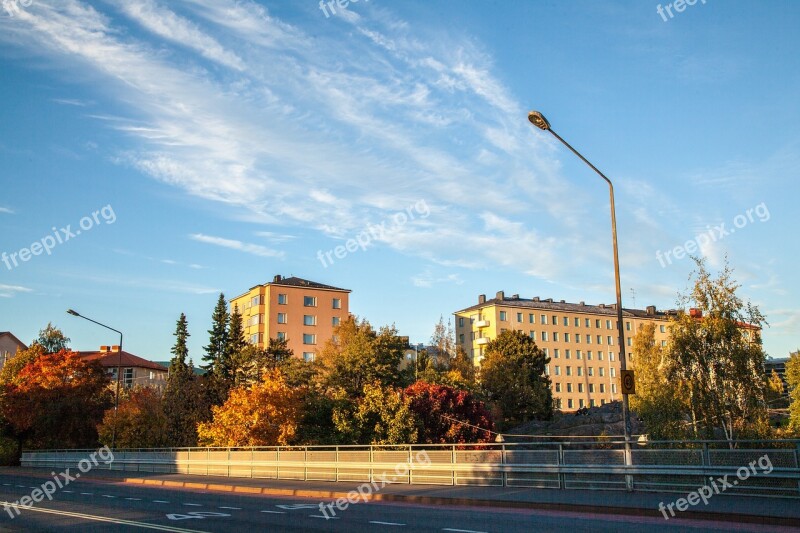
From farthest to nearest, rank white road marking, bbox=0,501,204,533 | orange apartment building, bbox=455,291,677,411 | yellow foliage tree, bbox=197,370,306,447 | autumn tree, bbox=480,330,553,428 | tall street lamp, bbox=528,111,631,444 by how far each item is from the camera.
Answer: orange apartment building, bbox=455,291,677,411 < autumn tree, bbox=480,330,553,428 < yellow foliage tree, bbox=197,370,306,447 < tall street lamp, bbox=528,111,631,444 < white road marking, bbox=0,501,204,533

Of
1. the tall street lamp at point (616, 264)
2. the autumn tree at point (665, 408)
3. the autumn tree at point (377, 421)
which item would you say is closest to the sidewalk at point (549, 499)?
the tall street lamp at point (616, 264)

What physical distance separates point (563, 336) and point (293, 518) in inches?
4109

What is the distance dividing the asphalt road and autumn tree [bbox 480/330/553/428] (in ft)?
189

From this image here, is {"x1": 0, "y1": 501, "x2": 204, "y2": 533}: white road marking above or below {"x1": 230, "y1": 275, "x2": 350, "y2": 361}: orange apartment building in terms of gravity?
below

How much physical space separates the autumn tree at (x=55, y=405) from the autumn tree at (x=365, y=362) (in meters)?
20.4

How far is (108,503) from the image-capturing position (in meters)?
21.6

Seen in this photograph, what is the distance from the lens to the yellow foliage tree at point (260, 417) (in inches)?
1508

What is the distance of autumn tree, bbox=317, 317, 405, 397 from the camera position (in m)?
61.8

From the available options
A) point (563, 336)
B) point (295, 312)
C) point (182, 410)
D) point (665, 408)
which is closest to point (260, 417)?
point (182, 410)

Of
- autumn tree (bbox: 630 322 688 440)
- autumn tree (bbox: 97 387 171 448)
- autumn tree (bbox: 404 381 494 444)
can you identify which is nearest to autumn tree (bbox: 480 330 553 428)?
autumn tree (bbox: 404 381 494 444)

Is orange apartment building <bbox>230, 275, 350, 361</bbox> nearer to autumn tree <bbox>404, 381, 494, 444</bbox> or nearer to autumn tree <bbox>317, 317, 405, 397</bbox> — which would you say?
autumn tree <bbox>317, 317, 405, 397</bbox>

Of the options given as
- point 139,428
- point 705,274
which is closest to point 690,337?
point 705,274

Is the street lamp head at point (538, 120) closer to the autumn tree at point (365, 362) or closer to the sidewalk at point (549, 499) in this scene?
the sidewalk at point (549, 499)

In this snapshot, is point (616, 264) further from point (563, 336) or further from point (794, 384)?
point (563, 336)
